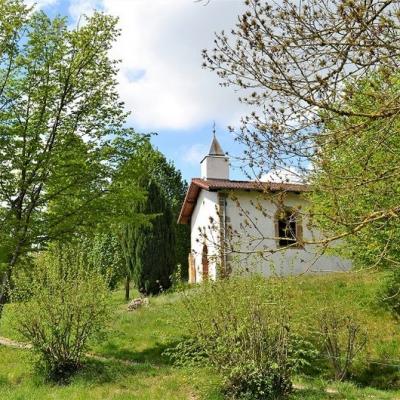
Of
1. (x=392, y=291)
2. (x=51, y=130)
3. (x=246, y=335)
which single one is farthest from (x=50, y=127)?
→ (x=392, y=291)

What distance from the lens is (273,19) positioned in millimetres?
4512

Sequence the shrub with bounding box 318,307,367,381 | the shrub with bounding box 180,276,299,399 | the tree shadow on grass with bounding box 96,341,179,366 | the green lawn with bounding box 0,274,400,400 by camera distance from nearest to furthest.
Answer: the shrub with bounding box 180,276,299,399 → the green lawn with bounding box 0,274,400,400 → the shrub with bounding box 318,307,367,381 → the tree shadow on grass with bounding box 96,341,179,366

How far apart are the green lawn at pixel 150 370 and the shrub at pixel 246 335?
38 cm

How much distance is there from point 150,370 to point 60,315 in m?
2.31

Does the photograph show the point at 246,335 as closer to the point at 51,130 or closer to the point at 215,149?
the point at 51,130

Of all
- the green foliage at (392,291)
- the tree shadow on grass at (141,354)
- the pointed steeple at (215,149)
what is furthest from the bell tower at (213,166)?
the tree shadow on grass at (141,354)

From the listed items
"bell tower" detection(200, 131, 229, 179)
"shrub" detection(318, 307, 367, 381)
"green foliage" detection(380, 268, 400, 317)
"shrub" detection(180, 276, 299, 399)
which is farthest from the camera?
"bell tower" detection(200, 131, 229, 179)

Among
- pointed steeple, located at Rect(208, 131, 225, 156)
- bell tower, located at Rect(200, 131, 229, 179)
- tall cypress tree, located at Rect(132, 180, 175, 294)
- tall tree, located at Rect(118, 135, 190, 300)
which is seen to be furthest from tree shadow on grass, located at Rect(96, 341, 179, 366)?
pointed steeple, located at Rect(208, 131, 225, 156)

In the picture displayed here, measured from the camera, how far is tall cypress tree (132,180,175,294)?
2317 centimetres

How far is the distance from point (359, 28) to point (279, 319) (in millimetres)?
5978

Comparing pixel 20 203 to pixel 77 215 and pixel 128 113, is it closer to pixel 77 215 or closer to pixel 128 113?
pixel 77 215

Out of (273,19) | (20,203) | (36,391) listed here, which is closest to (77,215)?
(20,203)

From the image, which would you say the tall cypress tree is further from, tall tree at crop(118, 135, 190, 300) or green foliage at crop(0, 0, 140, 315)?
green foliage at crop(0, 0, 140, 315)

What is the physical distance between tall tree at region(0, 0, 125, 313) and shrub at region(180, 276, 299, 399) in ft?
17.9
